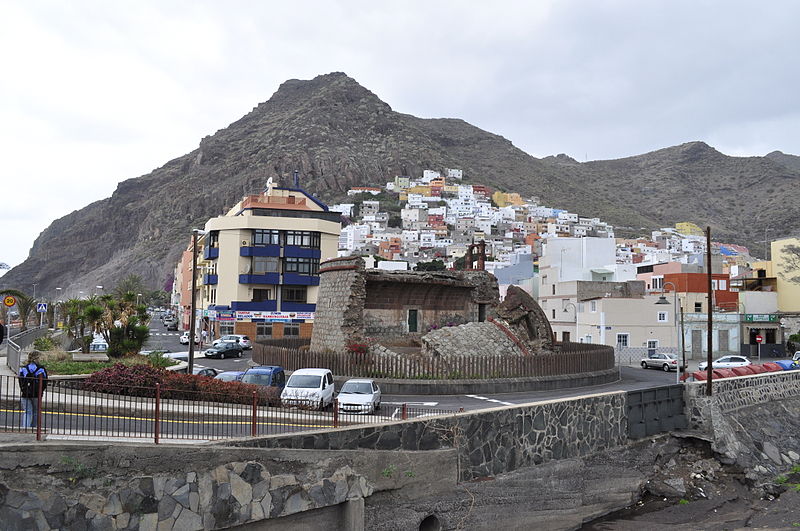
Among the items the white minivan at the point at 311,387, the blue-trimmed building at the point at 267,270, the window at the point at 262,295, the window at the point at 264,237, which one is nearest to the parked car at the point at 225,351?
the blue-trimmed building at the point at 267,270

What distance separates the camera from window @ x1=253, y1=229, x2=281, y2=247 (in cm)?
5962

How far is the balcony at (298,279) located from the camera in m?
59.7

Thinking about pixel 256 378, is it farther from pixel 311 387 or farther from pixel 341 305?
pixel 341 305

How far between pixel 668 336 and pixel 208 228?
44.8 meters

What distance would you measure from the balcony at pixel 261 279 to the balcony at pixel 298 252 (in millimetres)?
2520

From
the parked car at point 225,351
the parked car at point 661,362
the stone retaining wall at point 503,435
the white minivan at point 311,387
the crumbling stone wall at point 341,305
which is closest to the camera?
the stone retaining wall at point 503,435

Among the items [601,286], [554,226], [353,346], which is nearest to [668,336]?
[601,286]

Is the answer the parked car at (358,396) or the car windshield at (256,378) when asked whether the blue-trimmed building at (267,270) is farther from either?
the parked car at (358,396)

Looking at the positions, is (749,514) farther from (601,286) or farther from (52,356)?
(601,286)

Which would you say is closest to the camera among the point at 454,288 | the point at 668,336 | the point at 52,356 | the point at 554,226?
the point at 52,356

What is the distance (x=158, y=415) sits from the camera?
458 inches

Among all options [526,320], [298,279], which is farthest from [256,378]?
[298,279]

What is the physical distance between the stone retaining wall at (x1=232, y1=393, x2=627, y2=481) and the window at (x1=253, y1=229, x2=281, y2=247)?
4450 cm

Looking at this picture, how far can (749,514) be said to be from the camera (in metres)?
18.9
